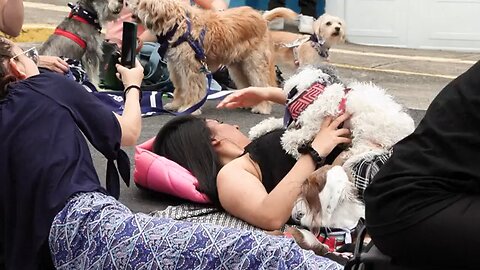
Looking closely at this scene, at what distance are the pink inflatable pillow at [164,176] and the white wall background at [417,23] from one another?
7.27 m

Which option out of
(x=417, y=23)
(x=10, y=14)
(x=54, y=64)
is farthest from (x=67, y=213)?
(x=417, y=23)

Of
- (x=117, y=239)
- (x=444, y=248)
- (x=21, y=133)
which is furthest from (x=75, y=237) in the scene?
(x=444, y=248)

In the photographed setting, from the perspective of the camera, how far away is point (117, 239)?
8.72 ft

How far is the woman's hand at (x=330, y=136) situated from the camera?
3256 millimetres

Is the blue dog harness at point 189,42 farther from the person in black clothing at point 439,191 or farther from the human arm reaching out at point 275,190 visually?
the person in black clothing at point 439,191

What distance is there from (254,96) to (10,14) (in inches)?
56.0

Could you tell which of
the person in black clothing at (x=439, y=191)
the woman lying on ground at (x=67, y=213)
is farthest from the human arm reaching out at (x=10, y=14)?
the person in black clothing at (x=439, y=191)

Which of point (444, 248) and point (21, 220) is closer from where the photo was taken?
point (444, 248)

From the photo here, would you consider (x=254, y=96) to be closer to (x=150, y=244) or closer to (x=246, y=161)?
(x=246, y=161)

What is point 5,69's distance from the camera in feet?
9.30

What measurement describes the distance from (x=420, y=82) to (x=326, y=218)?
18.6 feet

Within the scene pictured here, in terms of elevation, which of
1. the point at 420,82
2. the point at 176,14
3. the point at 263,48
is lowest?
the point at 420,82

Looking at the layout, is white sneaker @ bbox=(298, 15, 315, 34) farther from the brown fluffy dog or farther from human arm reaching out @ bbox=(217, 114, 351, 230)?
human arm reaching out @ bbox=(217, 114, 351, 230)

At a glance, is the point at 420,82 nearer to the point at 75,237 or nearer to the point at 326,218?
the point at 326,218
